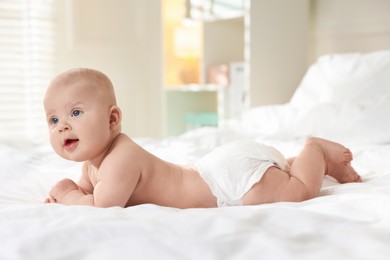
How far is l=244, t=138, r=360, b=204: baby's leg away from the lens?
108 cm

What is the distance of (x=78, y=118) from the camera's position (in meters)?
1.04

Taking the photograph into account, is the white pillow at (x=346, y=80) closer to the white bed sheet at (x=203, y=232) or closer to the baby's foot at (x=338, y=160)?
the baby's foot at (x=338, y=160)

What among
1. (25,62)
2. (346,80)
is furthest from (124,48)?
(346,80)

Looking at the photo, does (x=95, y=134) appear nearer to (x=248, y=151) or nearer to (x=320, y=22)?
(x=248, y=151)

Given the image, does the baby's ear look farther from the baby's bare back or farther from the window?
the window

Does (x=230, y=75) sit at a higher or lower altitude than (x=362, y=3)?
lower

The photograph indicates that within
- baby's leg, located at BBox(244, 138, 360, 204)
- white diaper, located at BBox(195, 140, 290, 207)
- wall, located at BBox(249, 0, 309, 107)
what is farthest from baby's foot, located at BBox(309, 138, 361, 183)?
wall, located at BBox(249, 0, 309, 107)

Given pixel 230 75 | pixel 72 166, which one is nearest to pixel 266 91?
pixel 230 75

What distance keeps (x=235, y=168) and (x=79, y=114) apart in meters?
0.32

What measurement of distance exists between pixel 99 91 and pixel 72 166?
556 mm

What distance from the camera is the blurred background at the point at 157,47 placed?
3123 mm

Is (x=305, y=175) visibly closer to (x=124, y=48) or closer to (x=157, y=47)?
(x=124, y=48)

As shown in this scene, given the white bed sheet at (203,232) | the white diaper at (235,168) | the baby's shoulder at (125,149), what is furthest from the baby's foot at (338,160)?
the baby's shoulder at (125,149)

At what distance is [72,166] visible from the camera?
5.14 ft
